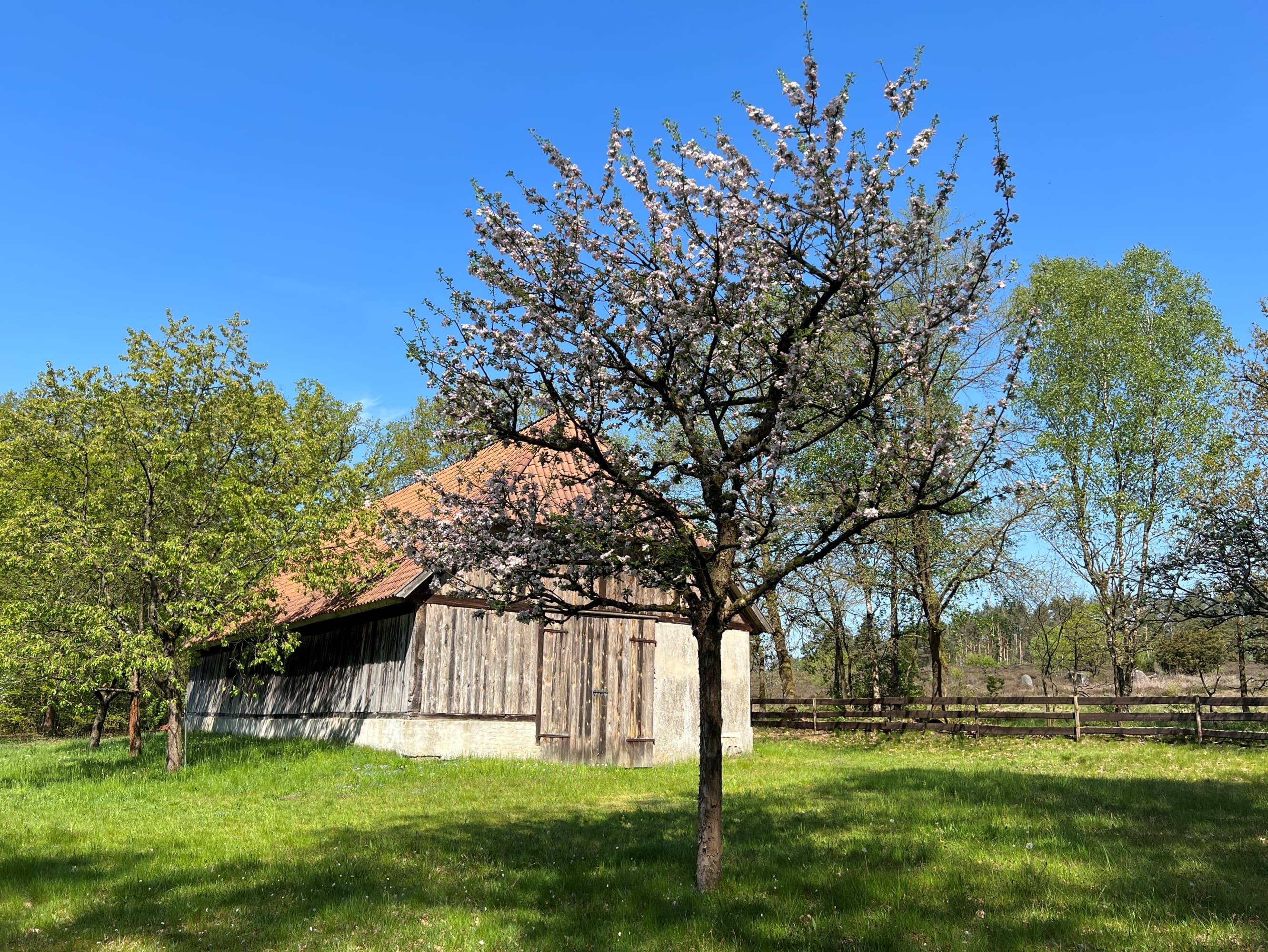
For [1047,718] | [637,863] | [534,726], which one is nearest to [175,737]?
[534,726]

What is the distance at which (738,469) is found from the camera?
8.23m

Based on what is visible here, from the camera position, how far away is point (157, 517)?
68.3ft

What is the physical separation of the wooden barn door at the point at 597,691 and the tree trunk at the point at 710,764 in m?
13.6

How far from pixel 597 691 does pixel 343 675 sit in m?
6.58

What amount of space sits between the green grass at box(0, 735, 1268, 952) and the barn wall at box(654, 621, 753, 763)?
583 centimetres

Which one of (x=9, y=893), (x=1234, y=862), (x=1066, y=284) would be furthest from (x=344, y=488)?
(x=1066, y=284)

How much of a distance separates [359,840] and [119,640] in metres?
10.4

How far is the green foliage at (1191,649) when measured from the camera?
125ft

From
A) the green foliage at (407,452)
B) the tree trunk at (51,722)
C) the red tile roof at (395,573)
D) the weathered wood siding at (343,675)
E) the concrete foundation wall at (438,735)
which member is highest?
the green foliage at (407,452)

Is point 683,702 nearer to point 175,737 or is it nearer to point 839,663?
point 175,737

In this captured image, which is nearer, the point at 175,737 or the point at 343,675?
the point at 175,737

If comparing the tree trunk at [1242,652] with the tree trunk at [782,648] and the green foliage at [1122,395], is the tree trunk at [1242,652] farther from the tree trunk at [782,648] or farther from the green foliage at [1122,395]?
the tree trunk at [782,648]

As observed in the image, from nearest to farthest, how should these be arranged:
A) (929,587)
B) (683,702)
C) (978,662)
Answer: (683,702) → (929,587) → (978,662)

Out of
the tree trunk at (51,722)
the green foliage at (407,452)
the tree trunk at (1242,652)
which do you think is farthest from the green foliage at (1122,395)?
the tree trunk at (51,722)
